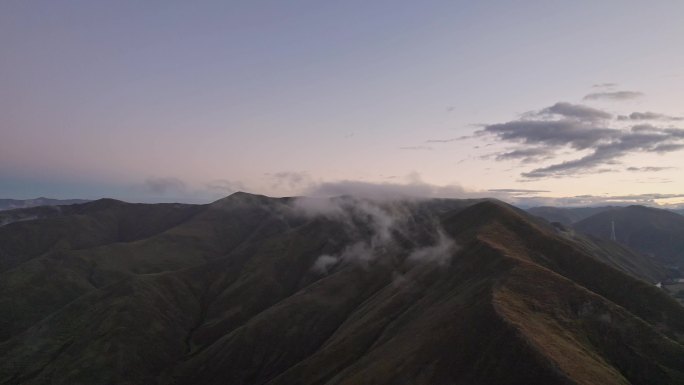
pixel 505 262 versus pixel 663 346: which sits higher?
pixel 505 262

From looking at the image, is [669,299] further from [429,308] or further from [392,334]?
[392,334]

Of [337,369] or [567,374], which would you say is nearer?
[567,374]

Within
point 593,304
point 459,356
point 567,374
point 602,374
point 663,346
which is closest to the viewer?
point 567,374

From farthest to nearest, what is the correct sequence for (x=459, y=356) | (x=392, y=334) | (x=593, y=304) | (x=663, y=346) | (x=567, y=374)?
(x=392, y=334) → (x=593, y=304) → (x=663, y=346) → (x=459, y=356) → (x=567, y=374)

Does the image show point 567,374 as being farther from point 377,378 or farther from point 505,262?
point 505,262

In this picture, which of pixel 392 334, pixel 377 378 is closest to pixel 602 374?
pixel 377 378

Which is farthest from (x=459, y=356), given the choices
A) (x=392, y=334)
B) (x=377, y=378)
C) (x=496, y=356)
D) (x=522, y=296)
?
(x=392, y=334)

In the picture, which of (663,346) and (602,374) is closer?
(602,374)

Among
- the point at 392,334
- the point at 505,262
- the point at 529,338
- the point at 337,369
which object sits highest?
the point at 505,262

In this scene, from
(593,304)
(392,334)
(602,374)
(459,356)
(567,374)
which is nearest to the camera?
(567,374)
